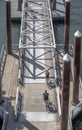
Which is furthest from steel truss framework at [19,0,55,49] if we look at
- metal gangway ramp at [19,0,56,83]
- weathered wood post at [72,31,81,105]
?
weathered wood post at [72,31,81,105]

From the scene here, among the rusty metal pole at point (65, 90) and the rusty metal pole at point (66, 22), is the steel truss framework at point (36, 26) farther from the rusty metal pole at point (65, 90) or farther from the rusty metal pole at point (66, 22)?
the rusty metal pole at point (65, 90)

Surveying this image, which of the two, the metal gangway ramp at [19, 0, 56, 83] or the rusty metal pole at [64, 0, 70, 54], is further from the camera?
the rusty metal pole at [64, 0, 70, 54]

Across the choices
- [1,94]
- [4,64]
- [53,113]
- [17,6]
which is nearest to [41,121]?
[53,113]

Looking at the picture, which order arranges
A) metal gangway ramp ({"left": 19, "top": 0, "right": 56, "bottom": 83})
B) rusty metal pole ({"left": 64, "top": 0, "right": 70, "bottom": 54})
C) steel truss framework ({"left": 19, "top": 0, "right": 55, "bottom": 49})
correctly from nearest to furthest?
metal gangway ramp ({"left": 19, "top": 0, "right": 56, "bottom": 83})
rusty metal pole ({"left": 64, "top": 0, "right": 70, "bottom": 54})
steel truss framework ({"left": 19, "top": 0, "right": 55, "bottom": 49})

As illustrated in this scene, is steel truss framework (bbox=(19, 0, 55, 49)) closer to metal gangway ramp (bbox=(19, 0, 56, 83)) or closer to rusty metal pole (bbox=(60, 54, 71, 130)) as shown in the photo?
metal gangway ramp (bbox=(19, 0, 56, 83))

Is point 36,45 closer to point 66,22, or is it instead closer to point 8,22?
point 8,22

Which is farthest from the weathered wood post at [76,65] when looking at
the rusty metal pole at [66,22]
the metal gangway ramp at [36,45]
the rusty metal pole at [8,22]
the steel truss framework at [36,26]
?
the rusty metal pole at [8,22]

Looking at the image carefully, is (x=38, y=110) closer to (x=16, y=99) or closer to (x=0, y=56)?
(x=16, y=99)

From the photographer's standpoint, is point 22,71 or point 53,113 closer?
point 53,113
